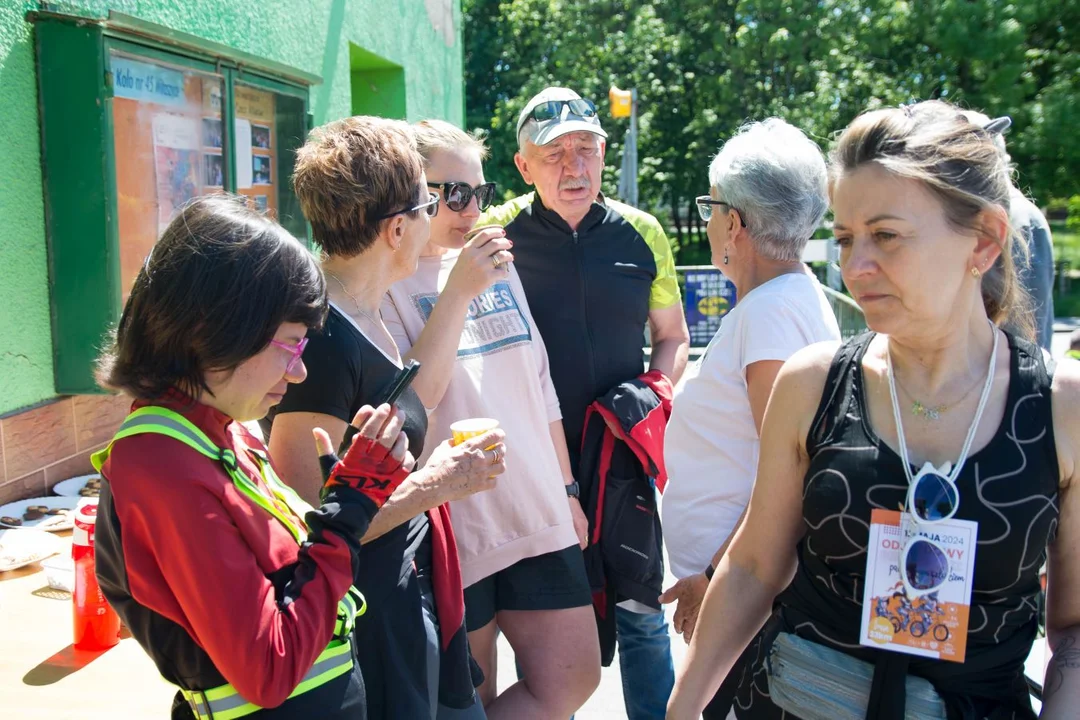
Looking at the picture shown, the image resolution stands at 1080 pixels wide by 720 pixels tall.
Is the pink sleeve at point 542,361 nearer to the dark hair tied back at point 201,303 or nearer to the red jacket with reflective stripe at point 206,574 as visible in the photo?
the dark hair tied back at point 201,303

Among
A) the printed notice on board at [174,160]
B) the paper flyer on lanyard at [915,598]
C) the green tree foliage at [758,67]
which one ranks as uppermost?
the green tree foliage at [758,67]

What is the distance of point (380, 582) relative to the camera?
2.06m

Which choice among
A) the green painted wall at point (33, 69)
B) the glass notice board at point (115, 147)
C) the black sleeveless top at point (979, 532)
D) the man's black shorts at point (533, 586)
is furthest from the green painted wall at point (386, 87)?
the black sleeveless top at point (979, 532)

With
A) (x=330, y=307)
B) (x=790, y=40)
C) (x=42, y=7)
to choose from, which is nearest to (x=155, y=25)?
(x=42, y=7)

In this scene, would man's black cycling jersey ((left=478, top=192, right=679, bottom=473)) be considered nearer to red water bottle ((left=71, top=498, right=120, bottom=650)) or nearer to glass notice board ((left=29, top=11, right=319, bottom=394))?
glass notice board ((left=29, top=11, right=319, bottom=394))

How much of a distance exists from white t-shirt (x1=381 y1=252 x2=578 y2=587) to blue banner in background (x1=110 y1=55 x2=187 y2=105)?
2027mm

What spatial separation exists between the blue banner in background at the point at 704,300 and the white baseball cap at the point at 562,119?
9384 millimetres

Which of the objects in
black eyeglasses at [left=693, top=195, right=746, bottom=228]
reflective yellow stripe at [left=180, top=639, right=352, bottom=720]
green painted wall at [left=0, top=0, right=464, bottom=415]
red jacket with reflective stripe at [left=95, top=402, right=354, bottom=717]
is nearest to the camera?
red jacket with reflective stripe at [left=95, top=402, right=354, bottom=717]

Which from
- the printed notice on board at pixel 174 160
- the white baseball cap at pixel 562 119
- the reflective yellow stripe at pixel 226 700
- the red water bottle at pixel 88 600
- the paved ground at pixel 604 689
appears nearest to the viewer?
the reflective yellow stripe at pixel 226 700

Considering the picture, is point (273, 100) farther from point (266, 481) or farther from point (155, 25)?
point (266, 481)

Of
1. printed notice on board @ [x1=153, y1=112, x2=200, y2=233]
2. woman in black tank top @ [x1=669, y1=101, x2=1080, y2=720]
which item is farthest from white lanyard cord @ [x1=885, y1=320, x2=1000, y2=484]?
printed notice on board @ [x1=153, y1=112, x2=200, y2=233]

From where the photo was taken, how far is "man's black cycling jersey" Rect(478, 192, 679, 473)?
10.4ft

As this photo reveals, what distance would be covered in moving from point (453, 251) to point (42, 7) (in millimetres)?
2091

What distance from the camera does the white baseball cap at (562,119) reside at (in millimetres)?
3271
